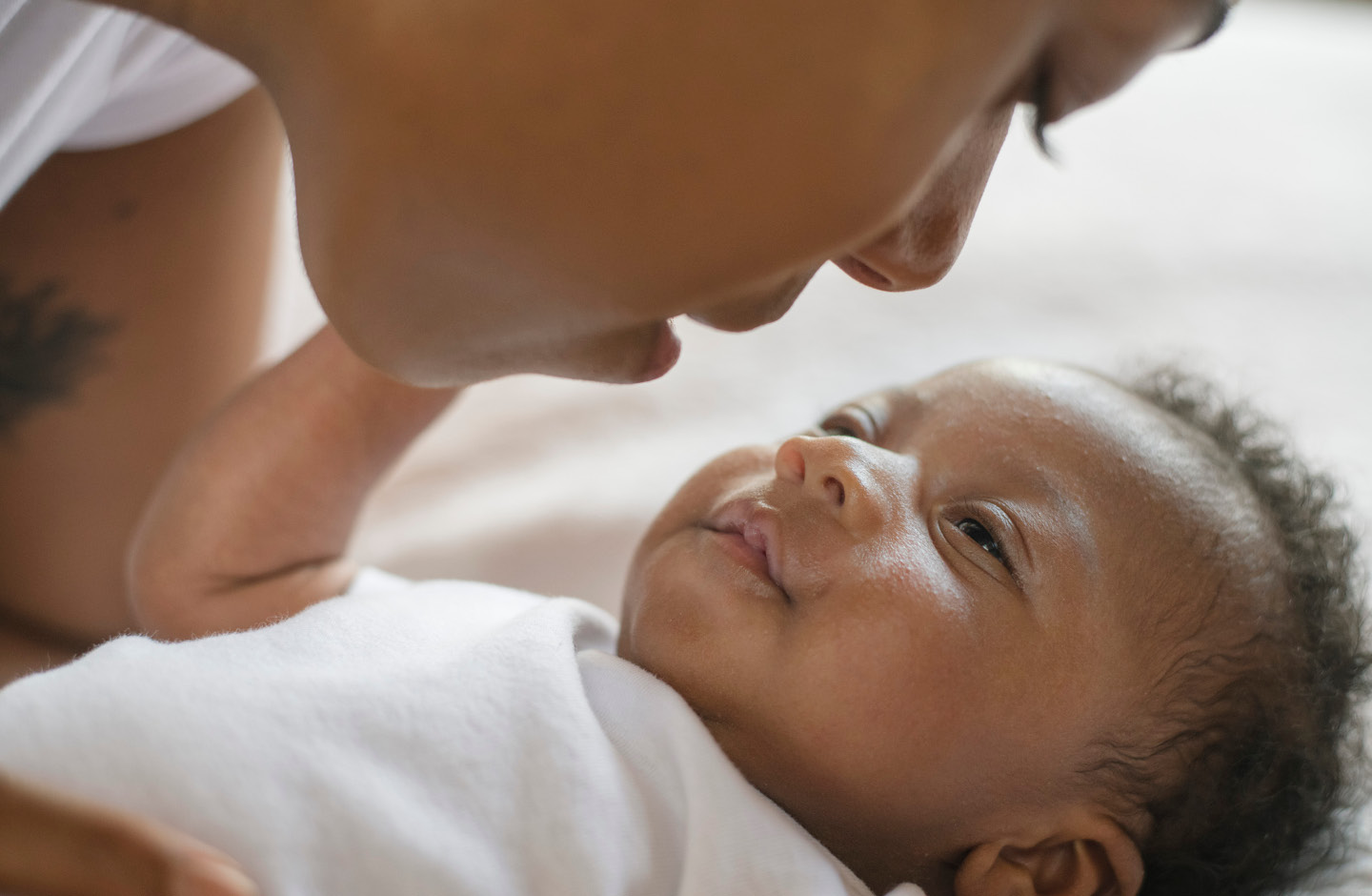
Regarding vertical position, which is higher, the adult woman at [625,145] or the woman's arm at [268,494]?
the adult woman at [625,145]

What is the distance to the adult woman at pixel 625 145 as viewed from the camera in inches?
21.0

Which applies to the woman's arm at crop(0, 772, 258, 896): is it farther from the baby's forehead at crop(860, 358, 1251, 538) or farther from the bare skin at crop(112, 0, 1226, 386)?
the baby's forehead at crop(860, 358, 1251, 538)

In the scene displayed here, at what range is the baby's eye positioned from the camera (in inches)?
41.1

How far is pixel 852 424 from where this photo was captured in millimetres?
1056

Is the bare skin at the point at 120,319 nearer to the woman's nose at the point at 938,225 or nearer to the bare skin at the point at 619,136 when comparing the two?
the bare skin at the point at 619,136

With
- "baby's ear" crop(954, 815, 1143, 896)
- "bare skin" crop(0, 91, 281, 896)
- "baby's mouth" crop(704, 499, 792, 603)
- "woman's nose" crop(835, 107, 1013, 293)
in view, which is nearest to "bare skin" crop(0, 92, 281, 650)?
"bare skin" crop(0, 91, 281, 896)

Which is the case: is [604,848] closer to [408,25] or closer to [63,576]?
[408,25]

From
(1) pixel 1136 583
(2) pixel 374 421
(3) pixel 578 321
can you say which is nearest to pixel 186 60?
(2) pixel 374 421

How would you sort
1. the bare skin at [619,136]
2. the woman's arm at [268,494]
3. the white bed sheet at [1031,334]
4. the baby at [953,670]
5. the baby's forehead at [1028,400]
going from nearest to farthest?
the bare skin at [619,136]
the baby at [953,670]
the baby's forehead at [1028,400]
the woman's arm at [268,494]
the white bed sheet at [1031,334]

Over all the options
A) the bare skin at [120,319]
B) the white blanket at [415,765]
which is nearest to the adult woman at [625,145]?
the white blanket at [415,765]

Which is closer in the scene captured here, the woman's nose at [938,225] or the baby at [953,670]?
the woman's nose at [938,225]

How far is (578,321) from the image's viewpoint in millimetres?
627

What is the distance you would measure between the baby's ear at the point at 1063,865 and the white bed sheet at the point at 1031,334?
0.54 metres

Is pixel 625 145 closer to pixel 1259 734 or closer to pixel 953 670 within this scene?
pixel 953 670
